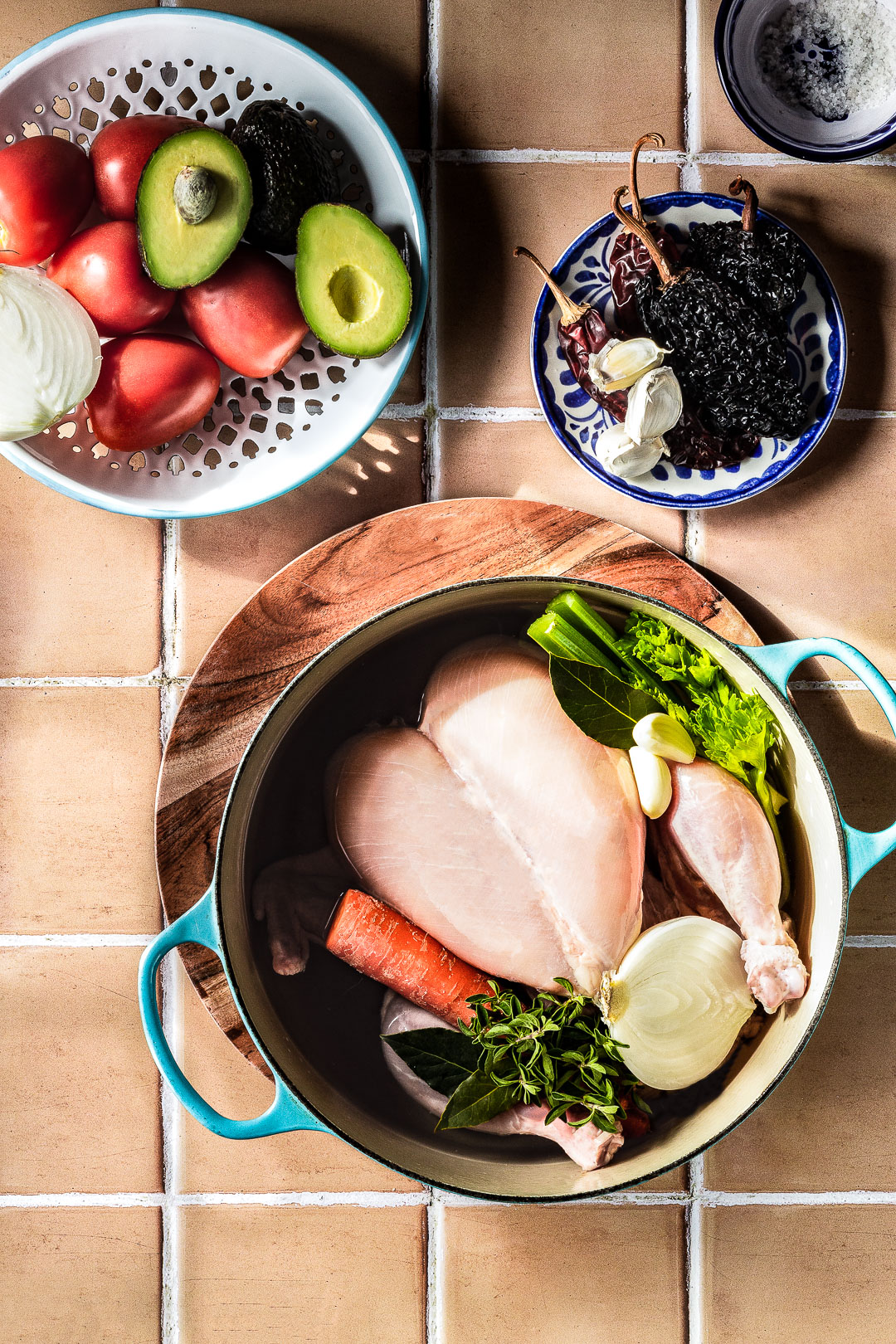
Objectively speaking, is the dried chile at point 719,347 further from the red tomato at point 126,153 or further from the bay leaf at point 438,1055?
the bay leaf at point 438,1055

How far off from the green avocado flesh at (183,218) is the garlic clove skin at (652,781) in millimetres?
442

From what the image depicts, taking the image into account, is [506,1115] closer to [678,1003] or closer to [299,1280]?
[678,1003]

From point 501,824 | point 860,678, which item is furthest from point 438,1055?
point 860,678

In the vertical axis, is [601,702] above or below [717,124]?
below

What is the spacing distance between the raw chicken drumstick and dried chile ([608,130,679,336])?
33 cm

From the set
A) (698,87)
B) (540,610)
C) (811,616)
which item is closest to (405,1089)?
(540,610)

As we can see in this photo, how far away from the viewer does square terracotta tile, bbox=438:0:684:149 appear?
28.6 inches

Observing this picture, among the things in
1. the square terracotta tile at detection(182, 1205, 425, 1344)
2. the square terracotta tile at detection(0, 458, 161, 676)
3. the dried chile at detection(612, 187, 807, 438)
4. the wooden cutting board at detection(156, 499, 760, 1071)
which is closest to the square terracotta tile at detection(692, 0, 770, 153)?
the dried chile at detection(612, 187, 807, 438)

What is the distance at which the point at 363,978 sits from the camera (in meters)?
0.71

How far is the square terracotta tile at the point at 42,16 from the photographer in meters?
0.73

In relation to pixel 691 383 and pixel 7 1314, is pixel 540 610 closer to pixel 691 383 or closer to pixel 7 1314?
pixel 691 383

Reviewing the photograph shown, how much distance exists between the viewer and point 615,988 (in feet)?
2.10

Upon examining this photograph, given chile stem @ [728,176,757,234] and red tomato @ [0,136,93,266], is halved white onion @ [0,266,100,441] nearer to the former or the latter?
red tomato @ [0,136,93,266]

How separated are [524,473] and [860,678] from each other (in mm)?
296
